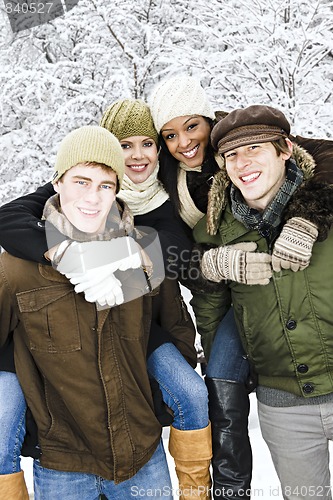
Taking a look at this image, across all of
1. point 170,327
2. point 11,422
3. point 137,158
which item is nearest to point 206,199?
point 137,158

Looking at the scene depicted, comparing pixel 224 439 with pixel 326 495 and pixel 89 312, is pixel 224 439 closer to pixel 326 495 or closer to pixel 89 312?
pixel 326 495

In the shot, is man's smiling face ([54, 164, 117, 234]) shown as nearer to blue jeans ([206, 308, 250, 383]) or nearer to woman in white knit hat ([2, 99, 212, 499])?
woman in white knit hat ([2, 99, 212, 499])

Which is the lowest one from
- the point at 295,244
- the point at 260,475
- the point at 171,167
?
the point at 260,475

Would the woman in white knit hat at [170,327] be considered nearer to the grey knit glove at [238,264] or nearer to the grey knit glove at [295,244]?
the grey knit glove at [238,264]

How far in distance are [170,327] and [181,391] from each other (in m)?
0.36

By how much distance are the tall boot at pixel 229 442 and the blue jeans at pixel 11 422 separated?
0.96 meters

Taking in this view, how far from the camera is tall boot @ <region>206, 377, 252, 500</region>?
8.68 feet

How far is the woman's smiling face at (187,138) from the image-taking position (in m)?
3.13

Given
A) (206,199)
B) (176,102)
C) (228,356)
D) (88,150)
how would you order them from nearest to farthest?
(88,150), (228,356), (206,199), (176,102)

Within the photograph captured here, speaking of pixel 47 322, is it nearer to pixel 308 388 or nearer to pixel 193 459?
pixel 193 459

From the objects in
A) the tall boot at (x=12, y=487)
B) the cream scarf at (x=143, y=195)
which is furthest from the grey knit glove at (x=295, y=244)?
the tall boot at (x=12, y=487)

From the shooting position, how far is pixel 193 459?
99.0 inches

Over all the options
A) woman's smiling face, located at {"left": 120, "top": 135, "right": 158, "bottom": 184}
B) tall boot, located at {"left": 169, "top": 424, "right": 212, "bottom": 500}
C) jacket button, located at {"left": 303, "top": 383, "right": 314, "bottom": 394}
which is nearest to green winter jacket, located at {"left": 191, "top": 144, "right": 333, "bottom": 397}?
jacket button, located at {"left": 303, "top": 383, "right": 314, "bottom": 394}

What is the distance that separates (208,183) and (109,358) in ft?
4.10
